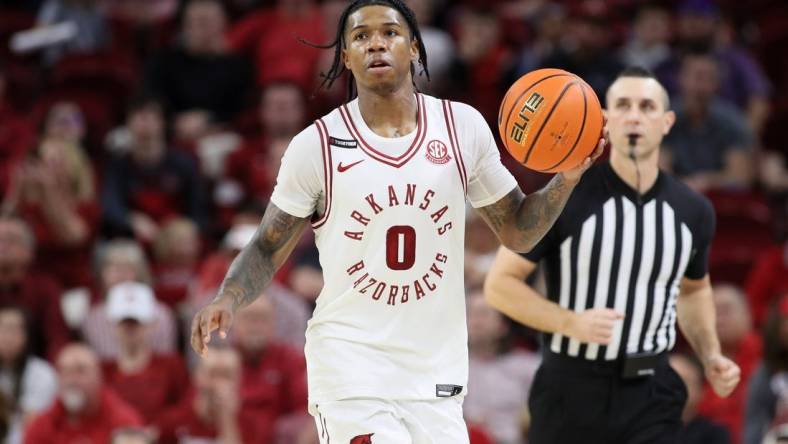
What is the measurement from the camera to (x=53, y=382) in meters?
9.49

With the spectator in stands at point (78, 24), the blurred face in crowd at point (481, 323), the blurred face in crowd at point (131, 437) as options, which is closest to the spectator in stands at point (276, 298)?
the blurred face in crowd at point (481, 323)

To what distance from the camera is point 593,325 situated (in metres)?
5.54

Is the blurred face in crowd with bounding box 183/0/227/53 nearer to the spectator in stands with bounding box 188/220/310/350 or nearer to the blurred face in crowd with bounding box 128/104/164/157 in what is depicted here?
the blurred face in crowd with bounding box 128/104/164/157

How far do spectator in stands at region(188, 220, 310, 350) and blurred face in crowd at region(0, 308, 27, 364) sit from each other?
3.95ft

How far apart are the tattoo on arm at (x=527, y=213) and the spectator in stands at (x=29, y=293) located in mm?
5393

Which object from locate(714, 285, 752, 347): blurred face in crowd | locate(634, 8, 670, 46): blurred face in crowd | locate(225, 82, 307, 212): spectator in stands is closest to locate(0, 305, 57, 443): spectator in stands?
locate(225, 82, 307, 212): spectator in stands

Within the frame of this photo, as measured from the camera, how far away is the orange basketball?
4.79 meters

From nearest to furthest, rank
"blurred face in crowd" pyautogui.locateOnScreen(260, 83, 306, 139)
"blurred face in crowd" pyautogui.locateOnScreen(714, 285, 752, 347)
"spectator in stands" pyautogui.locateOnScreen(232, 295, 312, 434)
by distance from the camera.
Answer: "blurred face in crowd" pyautogui.locateOnScreen(714, 285, 752, 347) < "spectator in stands" pyautogui.locateOnScreen(232, 295, 312, 434) < "blurred face in crowd" pyautogui.locateOnScreen(260, 83, 306, 139)

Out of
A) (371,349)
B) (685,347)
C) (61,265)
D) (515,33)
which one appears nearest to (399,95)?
(371,349)

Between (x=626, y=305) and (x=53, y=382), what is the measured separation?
195 inches

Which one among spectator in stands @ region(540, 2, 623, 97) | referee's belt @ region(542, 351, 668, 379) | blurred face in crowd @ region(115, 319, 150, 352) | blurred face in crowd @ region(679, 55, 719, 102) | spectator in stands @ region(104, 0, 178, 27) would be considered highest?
spectator in stands @ region(104, 0, 178, 27)

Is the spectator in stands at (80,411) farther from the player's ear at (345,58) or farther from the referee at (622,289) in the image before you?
the player's ear at (345,58)

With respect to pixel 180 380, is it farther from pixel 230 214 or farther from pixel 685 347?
pixel 685 347

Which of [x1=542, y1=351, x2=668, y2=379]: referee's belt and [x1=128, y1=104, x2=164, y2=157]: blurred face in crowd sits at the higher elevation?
[x1=128, y1=104, x2=164, y2=157]: blurred face in crowd
